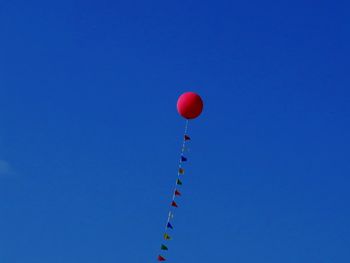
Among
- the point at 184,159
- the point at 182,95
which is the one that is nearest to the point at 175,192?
the point at 184,159

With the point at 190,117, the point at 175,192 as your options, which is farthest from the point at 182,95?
the point at 175,192

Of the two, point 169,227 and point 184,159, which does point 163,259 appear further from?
point 184,159

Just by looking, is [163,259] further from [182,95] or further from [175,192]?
[182,95]

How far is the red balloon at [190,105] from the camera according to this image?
4141 centimetres

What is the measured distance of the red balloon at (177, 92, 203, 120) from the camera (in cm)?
4141

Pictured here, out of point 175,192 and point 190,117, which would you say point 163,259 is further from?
point 190,117

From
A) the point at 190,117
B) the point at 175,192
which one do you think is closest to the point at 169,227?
the point at 175,192

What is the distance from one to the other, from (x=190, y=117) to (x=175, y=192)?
142 inches

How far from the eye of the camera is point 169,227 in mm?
43500

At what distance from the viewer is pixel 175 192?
43750mm

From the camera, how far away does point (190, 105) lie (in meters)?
41.4

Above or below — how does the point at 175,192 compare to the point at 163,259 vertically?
above

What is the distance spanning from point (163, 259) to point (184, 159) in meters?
4.16

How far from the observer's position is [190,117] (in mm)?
41906
